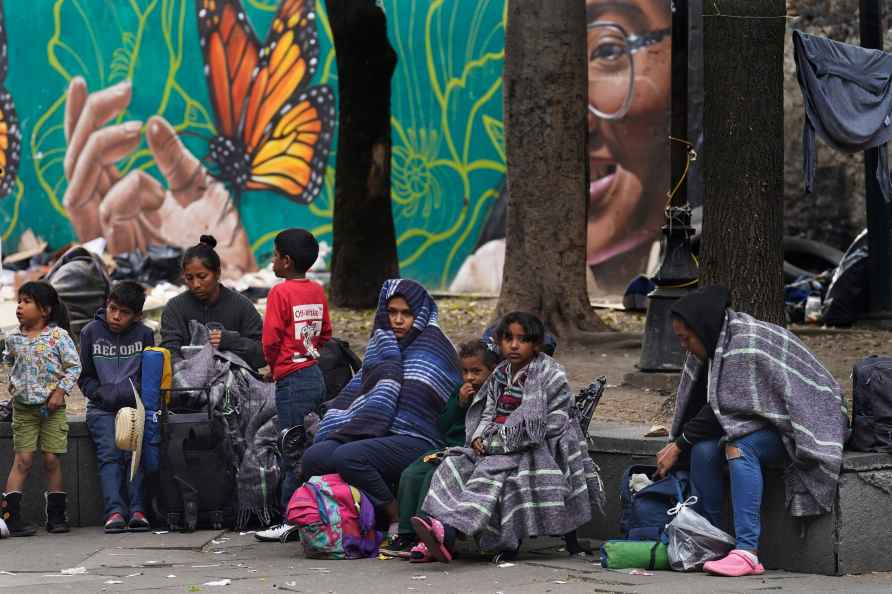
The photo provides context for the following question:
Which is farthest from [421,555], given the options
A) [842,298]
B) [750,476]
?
[842,298]

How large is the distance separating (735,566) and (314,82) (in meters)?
15.4

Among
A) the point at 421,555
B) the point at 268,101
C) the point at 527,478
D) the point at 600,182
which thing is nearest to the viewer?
the point at 527,478

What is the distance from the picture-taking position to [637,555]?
→ 6.51m

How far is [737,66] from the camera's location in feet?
26.8

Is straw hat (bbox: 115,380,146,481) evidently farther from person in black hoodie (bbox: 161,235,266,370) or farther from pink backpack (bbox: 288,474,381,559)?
pink backpack (bbox: 288,474,381,559)

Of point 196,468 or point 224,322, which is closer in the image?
point 196,468

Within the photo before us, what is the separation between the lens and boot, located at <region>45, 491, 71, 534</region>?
25.9 feet

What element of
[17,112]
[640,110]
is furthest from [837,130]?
[17,112]

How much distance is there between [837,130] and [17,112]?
1509 cm

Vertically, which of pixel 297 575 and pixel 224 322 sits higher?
pixel 224 322

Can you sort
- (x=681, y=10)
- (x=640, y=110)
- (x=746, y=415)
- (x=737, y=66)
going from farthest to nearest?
(x=640, y=110)
(x=681, y=10)
(x=737, y=66)
(x=746, y=415)

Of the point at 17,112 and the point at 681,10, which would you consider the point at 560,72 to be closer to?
the point at 681,10

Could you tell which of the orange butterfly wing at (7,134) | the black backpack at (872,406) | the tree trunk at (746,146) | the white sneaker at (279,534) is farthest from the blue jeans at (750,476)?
the orange butterfly wing at (7,134)

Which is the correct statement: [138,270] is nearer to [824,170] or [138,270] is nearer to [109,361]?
[824,170]
